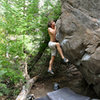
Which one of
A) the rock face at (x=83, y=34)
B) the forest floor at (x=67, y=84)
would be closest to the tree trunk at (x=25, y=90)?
the forest floor at (x=67, y=84)

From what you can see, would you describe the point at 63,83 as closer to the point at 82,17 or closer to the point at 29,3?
the point at 82,17

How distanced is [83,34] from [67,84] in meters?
3.25

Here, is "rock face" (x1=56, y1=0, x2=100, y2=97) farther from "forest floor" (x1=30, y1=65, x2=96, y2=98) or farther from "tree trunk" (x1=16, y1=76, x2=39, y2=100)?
"tree trunk" (x1=16, y1=76, x2=39, y2=100)

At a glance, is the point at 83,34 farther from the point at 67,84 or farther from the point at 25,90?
the point at 25,90

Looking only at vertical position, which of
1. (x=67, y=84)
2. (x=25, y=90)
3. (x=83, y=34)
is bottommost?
(x=67, y=84)

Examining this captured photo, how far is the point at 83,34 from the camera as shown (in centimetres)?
455

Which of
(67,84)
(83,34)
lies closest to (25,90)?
(67,84)

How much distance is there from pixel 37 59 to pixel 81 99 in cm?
414

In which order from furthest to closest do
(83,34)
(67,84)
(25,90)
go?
(67,84) < (25,90) < (83,34)

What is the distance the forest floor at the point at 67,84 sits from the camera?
601 centimetres

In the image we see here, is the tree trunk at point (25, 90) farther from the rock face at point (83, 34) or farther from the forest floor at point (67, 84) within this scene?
the rock face at point (83, 34)

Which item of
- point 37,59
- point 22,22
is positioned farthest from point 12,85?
point 22,22

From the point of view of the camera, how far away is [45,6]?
276 inches

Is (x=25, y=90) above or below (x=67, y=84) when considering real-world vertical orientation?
above
